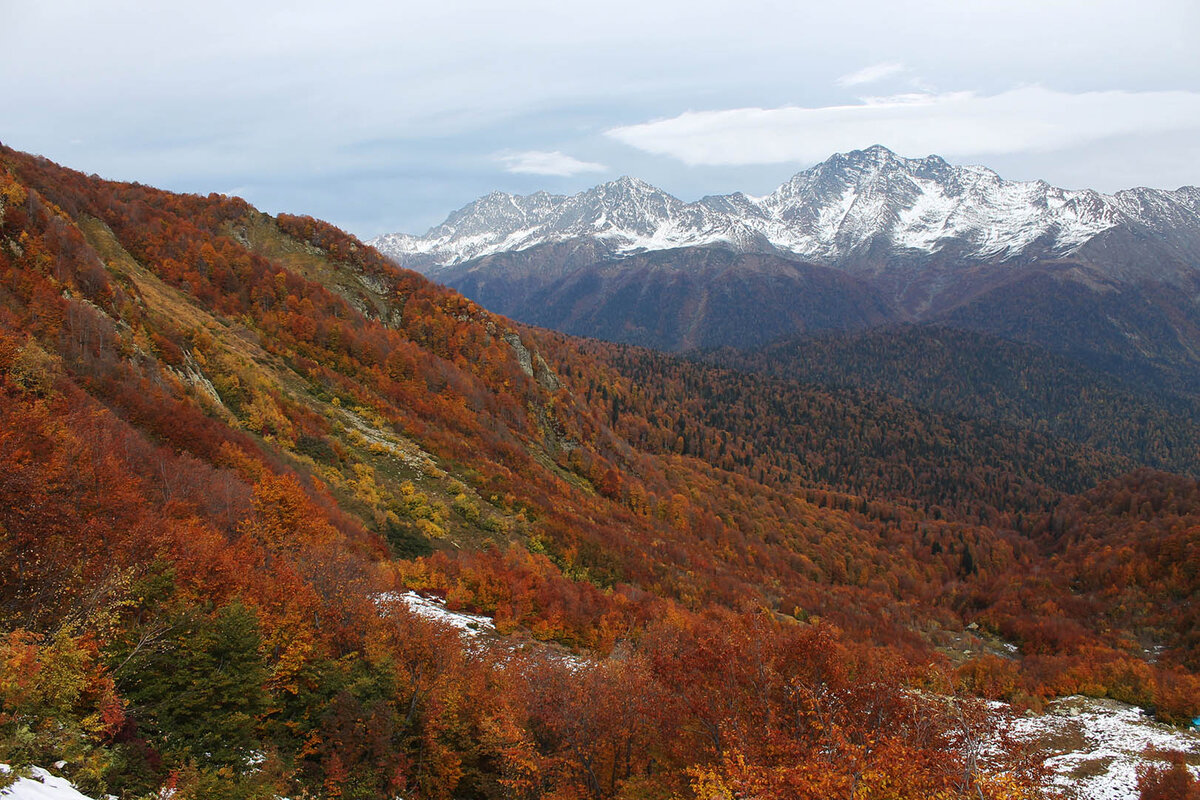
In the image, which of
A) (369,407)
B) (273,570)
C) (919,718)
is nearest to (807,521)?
(369,407)

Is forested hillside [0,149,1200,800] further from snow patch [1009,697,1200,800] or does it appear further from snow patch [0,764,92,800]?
snow patch [1009,697,1200,800]

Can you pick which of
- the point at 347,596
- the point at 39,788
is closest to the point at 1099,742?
the point at 347,596

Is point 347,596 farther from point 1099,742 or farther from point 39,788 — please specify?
point 1099,742

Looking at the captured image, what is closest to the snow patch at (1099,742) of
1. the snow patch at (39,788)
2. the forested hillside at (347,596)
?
the forested hillside at (347,596)

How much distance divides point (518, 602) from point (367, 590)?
1638cm

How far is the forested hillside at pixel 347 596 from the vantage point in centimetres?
1758

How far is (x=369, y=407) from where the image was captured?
68.2m

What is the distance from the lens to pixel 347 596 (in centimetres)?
2659

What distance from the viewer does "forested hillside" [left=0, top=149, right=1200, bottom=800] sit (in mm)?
17578

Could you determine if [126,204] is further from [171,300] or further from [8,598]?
[8,598]

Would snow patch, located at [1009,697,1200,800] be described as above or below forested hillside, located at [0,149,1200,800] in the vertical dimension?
below

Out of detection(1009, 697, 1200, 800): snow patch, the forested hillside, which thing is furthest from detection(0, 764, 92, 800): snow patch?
detection(1009, 697, 1200, 800): snow patch

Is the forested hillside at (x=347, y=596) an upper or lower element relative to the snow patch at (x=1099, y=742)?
upper

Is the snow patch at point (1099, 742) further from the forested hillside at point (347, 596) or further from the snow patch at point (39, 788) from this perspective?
the snow patch at point (39, 788)
